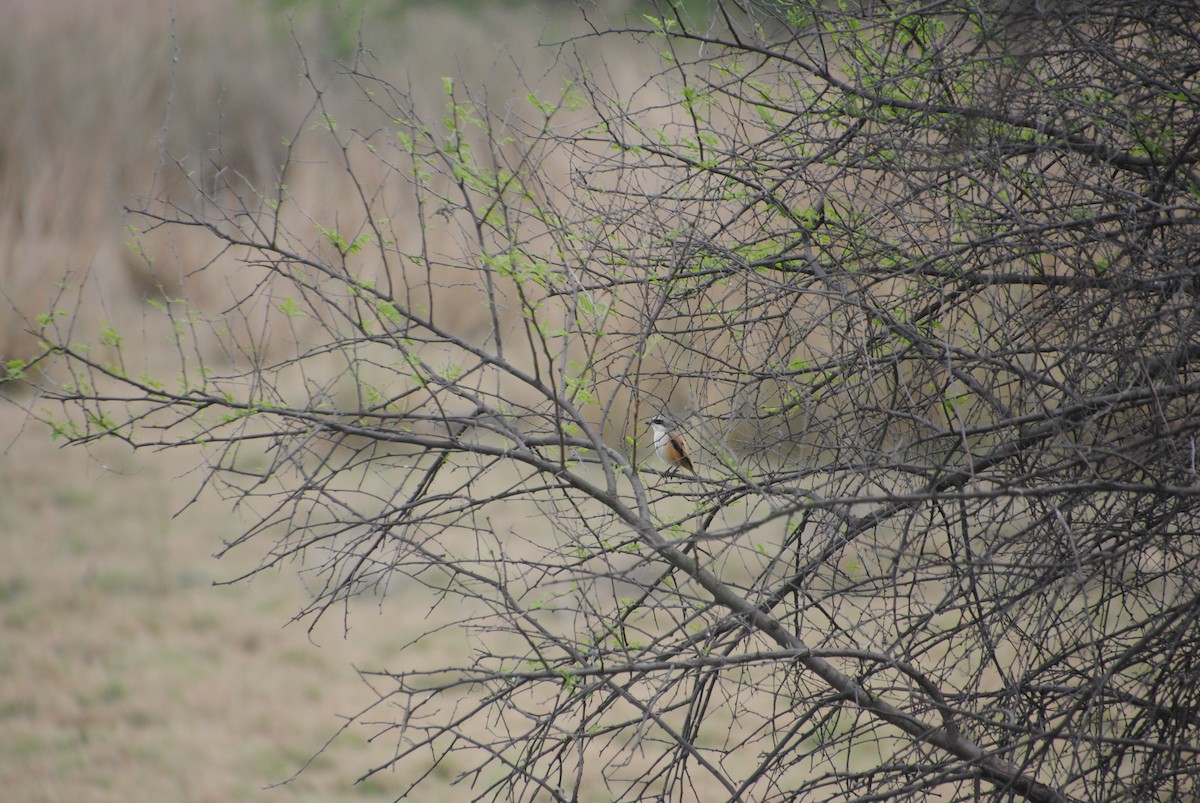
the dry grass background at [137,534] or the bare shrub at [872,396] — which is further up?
the dry grass background at [137,534]

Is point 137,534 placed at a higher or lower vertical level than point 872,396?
higher

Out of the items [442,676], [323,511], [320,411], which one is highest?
[323,511]

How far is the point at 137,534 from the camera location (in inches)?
338

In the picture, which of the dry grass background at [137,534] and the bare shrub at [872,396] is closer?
the bare shrub at [872,396]

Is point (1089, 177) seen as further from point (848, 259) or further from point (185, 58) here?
point (185, 58)

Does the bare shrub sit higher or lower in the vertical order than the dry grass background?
lower

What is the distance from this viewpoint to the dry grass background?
685 cm

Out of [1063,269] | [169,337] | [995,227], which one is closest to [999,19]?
[995,227]

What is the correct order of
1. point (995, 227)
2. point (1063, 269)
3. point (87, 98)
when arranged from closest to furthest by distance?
point (995, 227), point (1063, 269), point (87, 98)

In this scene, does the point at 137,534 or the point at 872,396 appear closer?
the point at 872,396

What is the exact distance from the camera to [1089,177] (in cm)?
275

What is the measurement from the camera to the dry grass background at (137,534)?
6.85 meters

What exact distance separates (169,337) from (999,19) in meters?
2.00

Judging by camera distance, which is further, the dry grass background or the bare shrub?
the dry grass background
